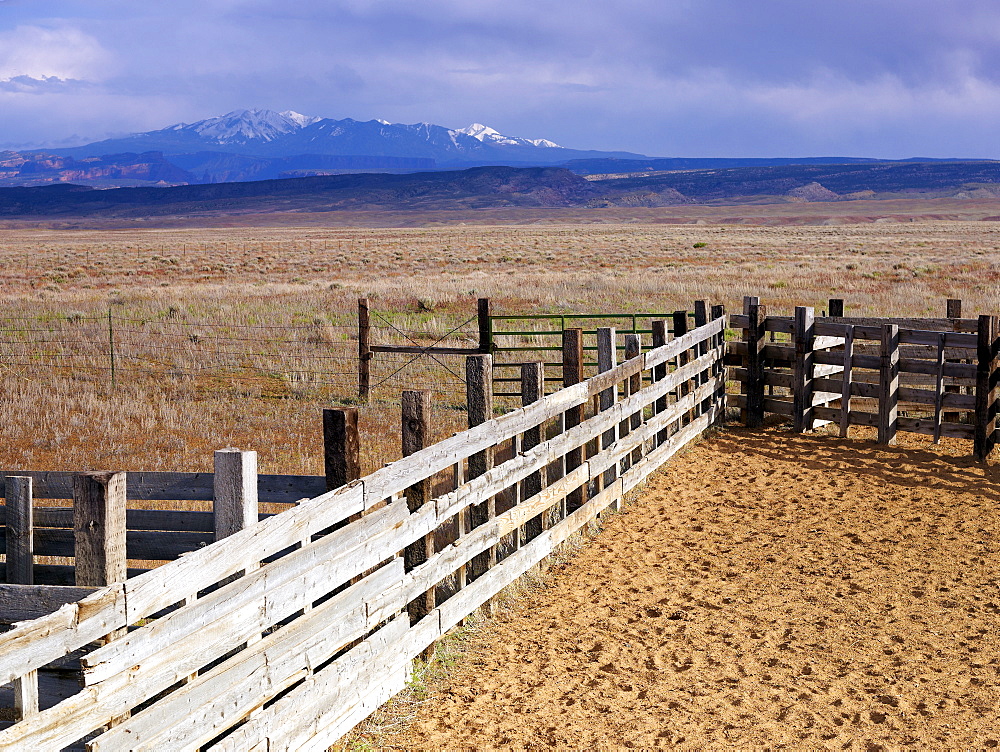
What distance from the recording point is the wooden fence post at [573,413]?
8.10m

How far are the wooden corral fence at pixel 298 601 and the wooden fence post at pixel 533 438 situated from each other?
0.02 metres

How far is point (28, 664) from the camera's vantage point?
3135 mm

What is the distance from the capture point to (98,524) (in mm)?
3645

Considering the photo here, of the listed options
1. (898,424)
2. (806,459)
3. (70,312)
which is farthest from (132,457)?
(70,312)

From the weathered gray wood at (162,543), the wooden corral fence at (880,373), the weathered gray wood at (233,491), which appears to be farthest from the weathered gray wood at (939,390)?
the weathered gray wood at (233,491)

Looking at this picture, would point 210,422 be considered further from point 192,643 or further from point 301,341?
point 192,643

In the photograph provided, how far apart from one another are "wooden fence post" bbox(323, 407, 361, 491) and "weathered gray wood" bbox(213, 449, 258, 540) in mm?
754

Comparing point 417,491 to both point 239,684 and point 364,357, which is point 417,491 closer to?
point 239,684

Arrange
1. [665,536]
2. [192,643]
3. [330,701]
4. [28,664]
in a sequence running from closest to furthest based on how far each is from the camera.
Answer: [28,664] < [192,643] < [330,701] < [665,536]

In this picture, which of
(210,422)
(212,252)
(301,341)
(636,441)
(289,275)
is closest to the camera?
(636,441)

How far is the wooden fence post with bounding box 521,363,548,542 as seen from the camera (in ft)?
24.4

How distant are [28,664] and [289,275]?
4212 cm

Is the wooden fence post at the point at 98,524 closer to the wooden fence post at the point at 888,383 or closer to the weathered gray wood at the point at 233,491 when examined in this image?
the weathered gray wood at the point at 233,491

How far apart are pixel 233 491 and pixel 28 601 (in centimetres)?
95
